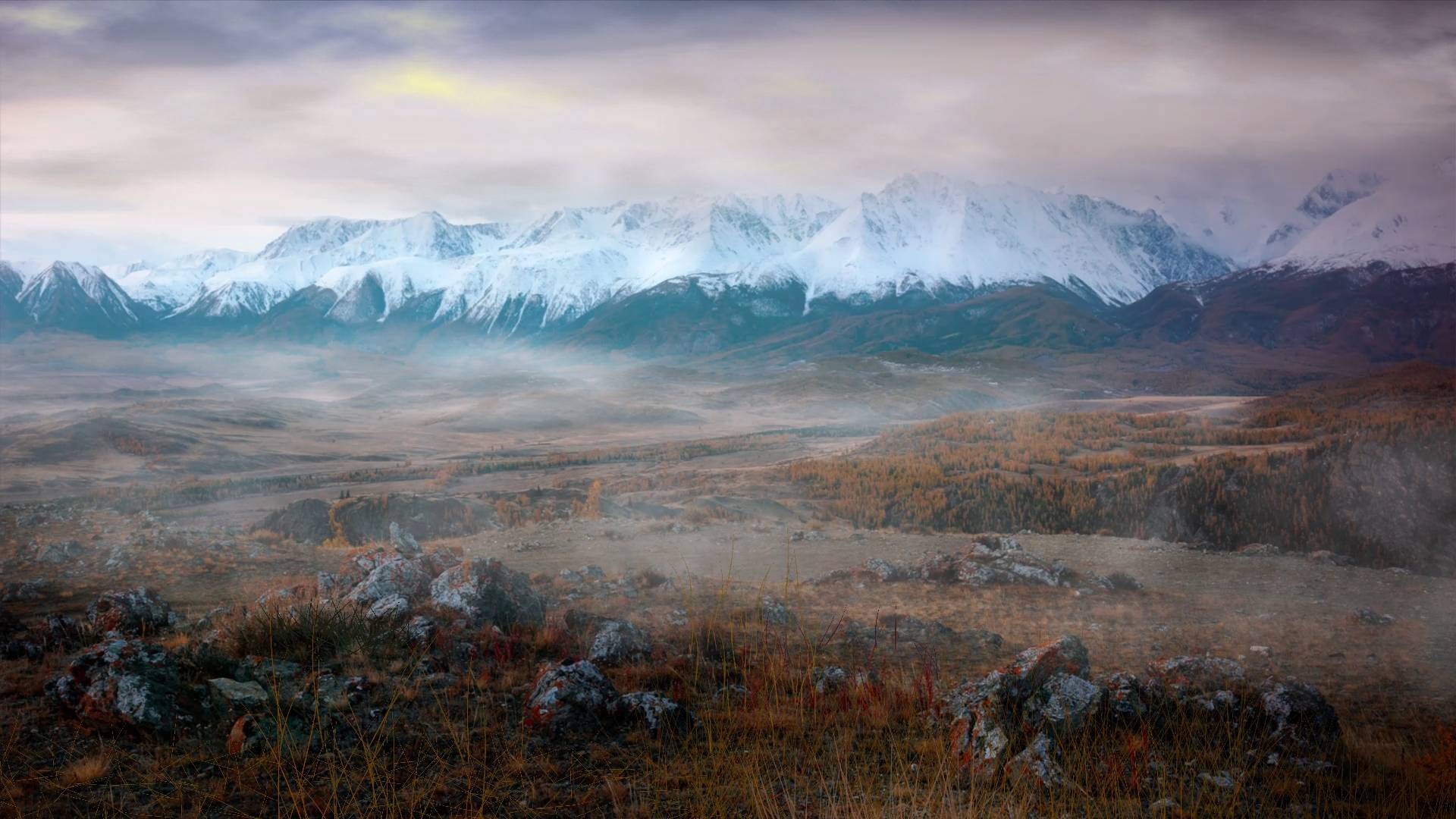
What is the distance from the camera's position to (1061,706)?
5488mm

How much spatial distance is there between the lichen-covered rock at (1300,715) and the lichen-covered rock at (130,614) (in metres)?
11.3

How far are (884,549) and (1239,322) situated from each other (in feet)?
531

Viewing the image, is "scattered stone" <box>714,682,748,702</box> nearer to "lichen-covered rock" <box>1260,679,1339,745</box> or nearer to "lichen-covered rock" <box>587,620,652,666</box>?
"lichen-covered rock" <box>587,620,652,666</box>

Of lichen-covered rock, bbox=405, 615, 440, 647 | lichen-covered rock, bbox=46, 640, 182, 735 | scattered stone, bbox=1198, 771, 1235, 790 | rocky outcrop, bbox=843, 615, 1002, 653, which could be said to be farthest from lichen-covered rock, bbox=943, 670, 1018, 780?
lichen-covered rock, bbox=46, 640, 182, 735

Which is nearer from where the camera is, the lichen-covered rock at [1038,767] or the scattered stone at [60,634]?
the lichen-covered rock at [1038,767]

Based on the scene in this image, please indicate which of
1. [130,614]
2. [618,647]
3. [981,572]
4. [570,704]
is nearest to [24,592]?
[130,614]

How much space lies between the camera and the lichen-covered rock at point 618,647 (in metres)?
7.66

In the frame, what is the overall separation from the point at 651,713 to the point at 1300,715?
5154 mm

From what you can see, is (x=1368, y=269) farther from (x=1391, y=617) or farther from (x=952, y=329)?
(x=1391, y=617)

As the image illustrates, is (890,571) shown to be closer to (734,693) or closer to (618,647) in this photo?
(618,647)

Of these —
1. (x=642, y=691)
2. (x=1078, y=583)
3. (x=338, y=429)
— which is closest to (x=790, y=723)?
(x=642, y=691)

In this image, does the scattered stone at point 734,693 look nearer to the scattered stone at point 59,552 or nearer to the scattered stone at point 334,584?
the scattered stone at point 334,584

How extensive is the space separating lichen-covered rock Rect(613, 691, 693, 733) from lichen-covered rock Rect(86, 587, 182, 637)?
6.29 metres

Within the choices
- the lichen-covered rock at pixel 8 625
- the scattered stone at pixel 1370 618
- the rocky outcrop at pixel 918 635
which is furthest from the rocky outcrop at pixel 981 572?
the lichen-covered rock at pixel 8 625
